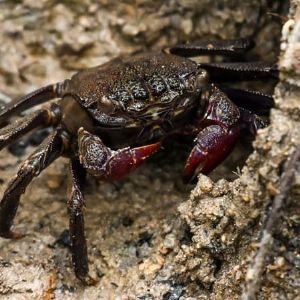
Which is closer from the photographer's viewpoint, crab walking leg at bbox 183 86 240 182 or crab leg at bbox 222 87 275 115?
→ crab walking leg at bbox 183 86 240 182

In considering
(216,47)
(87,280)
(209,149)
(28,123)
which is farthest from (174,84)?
(87,280)

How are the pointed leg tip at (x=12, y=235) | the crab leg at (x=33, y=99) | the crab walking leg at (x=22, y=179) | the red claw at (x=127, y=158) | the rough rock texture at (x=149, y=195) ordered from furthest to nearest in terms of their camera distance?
the crab leg at (x=33, y=99), the pointed leg tip at (x=12, y=235), the crab walking leg at (x=22, y=179), the red claw at (x=127, y=158), the rough rock texture at (x=149, y=195)

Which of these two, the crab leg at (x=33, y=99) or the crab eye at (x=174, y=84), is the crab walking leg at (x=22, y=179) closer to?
the crab leg at (x=33, y=99)

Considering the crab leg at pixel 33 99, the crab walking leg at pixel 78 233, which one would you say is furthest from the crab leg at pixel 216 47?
the crab walking leg at pixel 78 233

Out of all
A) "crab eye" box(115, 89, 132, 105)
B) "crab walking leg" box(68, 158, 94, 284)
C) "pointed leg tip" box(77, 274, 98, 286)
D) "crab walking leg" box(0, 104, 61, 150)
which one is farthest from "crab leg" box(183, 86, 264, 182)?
"crab walking leg" box(0, 104, 61, 150)

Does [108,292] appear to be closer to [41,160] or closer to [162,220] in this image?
[162,220]

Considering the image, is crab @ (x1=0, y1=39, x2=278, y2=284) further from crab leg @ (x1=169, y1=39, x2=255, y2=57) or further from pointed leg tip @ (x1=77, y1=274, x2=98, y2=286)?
crab leg @ (x1=169, y1=39, x2=255, y2=57)
